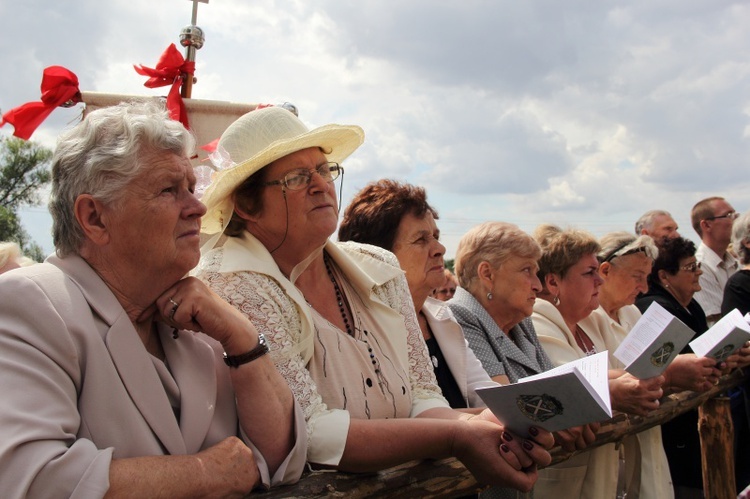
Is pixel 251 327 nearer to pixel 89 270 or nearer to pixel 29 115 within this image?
pixel 89 270

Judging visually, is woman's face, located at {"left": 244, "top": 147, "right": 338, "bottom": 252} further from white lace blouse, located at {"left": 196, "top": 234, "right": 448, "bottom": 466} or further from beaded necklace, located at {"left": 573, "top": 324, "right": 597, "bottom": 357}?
beaded necklace, located at {"left": 573, "top": 324, "right": 597, "bottom": 357}

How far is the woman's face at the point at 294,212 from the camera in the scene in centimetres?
252

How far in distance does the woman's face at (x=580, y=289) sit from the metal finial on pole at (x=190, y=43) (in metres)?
2.65

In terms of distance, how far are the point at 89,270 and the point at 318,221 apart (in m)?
0.92

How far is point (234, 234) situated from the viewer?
8.63ft

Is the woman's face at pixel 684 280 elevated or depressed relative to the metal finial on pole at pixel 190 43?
depressed

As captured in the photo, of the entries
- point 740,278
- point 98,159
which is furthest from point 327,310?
point 740,278

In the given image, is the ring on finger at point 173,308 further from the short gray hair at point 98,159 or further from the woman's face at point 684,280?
the woman's face at point 684,280

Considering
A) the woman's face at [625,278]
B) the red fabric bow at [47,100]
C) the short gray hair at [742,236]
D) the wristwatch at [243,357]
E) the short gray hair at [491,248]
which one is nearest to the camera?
the wristwatch at [243,357]

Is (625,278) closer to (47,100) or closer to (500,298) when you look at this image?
(500,298)

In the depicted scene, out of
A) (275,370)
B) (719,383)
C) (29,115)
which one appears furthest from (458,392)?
(719,383)

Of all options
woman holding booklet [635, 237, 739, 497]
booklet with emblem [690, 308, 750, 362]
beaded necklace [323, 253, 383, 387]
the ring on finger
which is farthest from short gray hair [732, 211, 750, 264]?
the ring on finger

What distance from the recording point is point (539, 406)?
212 cm

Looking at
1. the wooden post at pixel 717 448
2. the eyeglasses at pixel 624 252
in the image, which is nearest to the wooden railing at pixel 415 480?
the wooden post at pixel 717 448
